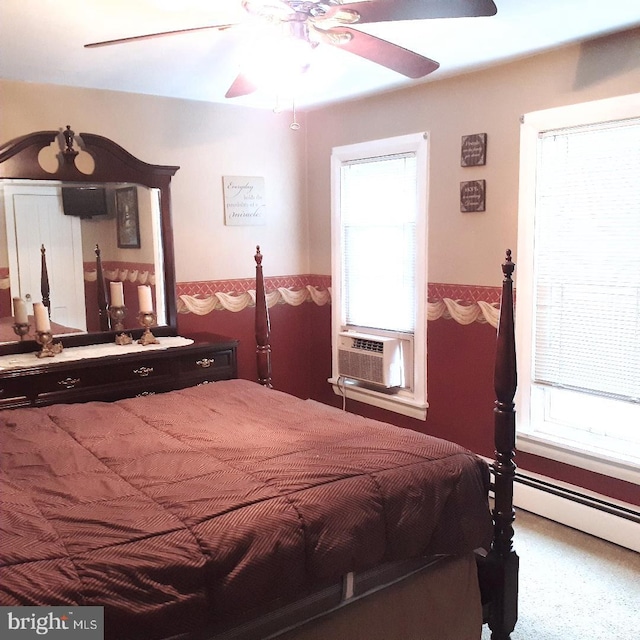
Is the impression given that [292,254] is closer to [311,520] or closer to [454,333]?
[454,333]

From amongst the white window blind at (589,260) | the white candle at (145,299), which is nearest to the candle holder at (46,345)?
the white candle at (145,299)

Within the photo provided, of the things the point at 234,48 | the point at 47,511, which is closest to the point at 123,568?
the point at 47,511

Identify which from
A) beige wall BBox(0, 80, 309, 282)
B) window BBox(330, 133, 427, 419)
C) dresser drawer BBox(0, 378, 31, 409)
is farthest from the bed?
beige wall BBox(0, 80, 309, 282)

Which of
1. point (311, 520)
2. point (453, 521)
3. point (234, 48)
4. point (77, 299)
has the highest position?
point (234, 48)

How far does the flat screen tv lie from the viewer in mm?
3656

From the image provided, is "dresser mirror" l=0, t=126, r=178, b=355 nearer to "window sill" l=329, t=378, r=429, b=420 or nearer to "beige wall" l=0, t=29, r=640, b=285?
"beige wall" l=0, t=29, r=640, b=285

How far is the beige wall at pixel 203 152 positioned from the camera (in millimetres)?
3617

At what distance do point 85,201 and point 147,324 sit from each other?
2.63 ft

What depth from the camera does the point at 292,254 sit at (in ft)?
15.4

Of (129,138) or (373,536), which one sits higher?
(129,138)

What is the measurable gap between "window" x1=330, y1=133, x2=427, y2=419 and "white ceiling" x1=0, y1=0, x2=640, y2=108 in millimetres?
517

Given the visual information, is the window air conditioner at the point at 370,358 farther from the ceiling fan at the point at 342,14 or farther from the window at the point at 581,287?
the ceiling fan at the point at 342,14

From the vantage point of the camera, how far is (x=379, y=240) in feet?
13.9

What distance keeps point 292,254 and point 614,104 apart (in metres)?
2.40
